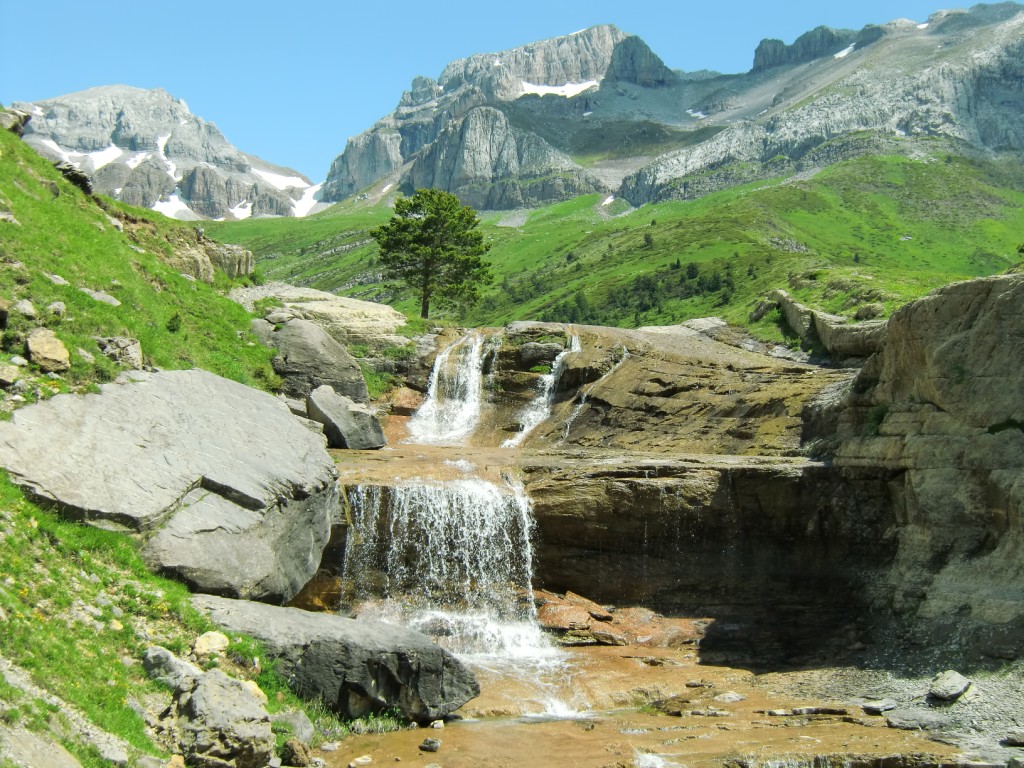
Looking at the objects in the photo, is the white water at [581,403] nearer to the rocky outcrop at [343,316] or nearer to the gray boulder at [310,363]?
the gray boulder at [310,363]

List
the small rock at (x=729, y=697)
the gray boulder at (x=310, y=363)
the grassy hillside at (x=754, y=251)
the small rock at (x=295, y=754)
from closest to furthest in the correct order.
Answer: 1. the small rock at (x=295, y=754)
2. the small rock at (x=729, y=697)
3. the gray boulder at (x=310, y=363)
4. the grassy hillside at (x=754, y=251)

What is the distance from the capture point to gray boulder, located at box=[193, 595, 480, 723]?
49.7 ft

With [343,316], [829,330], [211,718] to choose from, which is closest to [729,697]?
[211,718]

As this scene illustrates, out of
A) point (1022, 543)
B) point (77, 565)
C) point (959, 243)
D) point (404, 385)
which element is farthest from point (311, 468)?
point (959, 243)

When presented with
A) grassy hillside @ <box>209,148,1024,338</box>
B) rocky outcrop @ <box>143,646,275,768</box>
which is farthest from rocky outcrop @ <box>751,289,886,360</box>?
grassy hillside @ <box>209,148,1024,338</box>

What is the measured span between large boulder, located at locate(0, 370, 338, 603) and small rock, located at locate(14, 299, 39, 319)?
8.02 feet

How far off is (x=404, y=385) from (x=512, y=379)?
542 cm

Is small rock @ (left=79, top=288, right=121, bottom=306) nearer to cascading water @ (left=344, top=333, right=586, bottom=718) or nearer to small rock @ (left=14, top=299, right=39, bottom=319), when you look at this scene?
small rock @ (left=14, top=299, right=39, bottom=319)

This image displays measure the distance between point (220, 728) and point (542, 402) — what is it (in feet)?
97.9

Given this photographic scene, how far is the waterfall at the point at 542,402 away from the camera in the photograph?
38.8 meters

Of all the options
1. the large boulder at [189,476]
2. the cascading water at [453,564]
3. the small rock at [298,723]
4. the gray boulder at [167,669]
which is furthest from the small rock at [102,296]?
the small rock at [298,723]

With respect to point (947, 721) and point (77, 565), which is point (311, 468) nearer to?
point (77, 565)

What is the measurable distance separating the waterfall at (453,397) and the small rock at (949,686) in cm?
2435

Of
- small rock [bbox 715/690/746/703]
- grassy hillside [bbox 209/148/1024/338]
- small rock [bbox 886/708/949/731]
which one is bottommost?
small rock [bbox 715/690/746/703]
